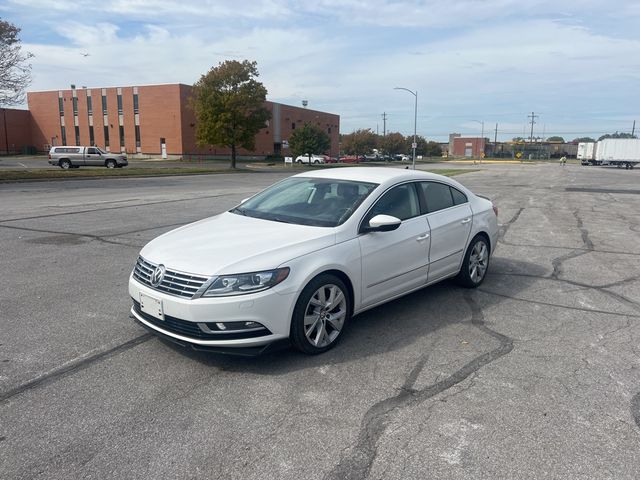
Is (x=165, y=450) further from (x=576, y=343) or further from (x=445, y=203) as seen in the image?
(x=445, y=203)

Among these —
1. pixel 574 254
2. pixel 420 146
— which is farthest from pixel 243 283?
pixel 420 146

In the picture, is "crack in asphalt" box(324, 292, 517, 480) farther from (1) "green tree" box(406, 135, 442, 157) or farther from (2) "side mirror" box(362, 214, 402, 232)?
(1) "green tree" box(406, 135, 442, 157)

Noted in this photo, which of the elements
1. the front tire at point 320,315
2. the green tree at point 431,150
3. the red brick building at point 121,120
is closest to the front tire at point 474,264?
the front tire at point 320,315

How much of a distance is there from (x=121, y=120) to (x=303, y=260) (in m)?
69.7

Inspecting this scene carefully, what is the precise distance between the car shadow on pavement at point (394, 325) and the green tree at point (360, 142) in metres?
83.2

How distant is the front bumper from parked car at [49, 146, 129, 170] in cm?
4081

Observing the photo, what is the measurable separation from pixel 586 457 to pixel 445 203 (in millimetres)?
3336

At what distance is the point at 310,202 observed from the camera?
508 centimetres

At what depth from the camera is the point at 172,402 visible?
135 inches

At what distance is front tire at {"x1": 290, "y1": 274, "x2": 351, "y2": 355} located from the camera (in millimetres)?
3949

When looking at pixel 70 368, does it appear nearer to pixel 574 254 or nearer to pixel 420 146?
pixel 574 254

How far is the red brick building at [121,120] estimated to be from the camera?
206ft

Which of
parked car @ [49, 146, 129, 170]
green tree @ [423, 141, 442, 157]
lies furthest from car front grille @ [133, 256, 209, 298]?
green tree @ [423, 141, 442, 157]

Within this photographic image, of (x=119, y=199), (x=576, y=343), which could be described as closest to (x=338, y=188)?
(x=576, y=343)
